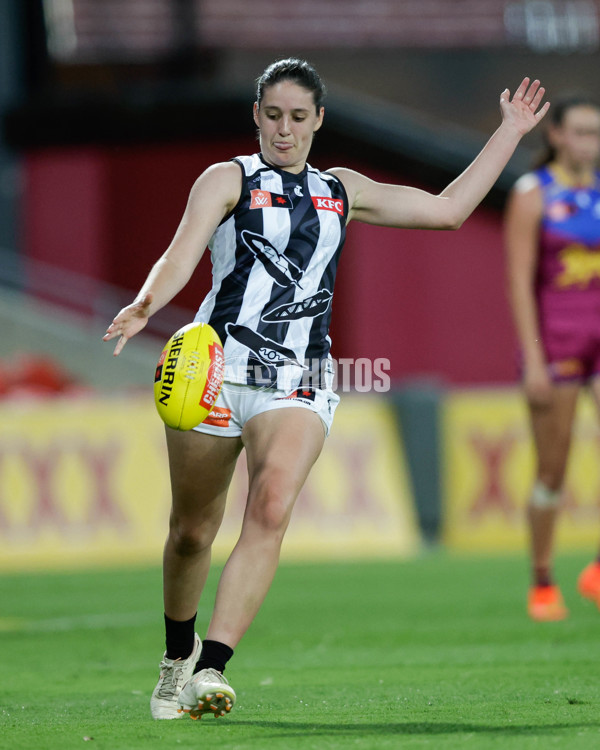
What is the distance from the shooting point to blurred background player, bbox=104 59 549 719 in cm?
494

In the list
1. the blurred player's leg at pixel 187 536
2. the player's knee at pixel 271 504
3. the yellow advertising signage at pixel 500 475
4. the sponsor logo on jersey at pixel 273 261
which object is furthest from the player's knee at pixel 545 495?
the yellow advertising signage at pixel 500 475

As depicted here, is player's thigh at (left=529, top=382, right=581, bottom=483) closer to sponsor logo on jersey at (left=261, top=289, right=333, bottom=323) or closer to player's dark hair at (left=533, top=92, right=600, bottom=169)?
player's dark hair at (left=533, top=92, right=600, bottom=169)

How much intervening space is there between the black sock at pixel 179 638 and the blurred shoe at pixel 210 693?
68 cm

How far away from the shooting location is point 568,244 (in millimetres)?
8227

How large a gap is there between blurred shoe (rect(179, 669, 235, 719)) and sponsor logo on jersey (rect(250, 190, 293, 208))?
5.34 ft

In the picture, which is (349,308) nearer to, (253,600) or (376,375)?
(376,375)

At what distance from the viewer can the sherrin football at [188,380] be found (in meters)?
4.78

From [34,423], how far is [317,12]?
10983 mm

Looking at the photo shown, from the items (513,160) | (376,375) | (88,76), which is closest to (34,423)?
(376,375)

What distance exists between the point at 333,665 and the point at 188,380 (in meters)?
2.41

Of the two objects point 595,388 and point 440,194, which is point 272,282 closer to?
point 440,194

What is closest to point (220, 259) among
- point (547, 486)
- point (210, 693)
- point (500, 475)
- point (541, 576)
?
point (210, 693)

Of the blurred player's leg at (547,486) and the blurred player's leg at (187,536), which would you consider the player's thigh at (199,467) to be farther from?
the blurred player's leg at (547,486)

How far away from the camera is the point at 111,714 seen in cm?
529
